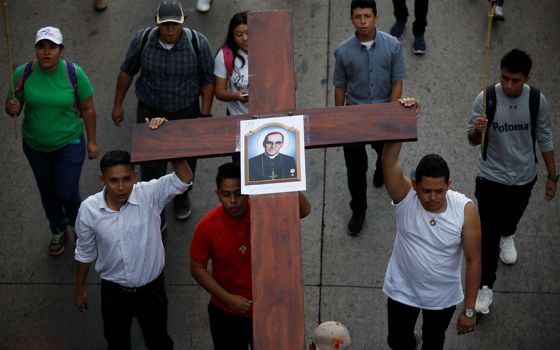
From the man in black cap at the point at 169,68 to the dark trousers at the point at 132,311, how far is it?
1.34 metres

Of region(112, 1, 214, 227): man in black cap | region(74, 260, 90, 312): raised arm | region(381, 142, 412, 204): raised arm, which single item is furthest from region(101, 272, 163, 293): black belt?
region(381, 142, 412, 204): raised arm

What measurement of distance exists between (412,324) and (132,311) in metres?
1.62

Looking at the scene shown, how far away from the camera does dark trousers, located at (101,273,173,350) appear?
5477 mm

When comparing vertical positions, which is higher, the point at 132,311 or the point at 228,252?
the point at 228,252

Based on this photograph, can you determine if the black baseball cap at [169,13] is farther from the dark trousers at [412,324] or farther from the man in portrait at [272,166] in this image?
the dark trousers at [412,324]

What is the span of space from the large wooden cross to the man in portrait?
0.09m

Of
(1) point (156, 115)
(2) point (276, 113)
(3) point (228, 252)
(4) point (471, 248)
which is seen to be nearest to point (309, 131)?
(2) point (276, 113)

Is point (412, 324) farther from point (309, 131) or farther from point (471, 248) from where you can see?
point (309, 131)

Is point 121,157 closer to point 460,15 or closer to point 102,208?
point 102,208

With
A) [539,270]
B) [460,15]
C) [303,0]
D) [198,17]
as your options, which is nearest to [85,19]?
[198,17]

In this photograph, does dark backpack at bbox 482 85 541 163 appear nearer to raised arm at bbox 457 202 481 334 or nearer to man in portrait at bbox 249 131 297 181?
raised arm at bbox 457 202 481 334

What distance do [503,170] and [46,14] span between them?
5.13 m

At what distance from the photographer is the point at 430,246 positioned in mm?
5082

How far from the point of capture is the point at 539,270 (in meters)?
6.66
